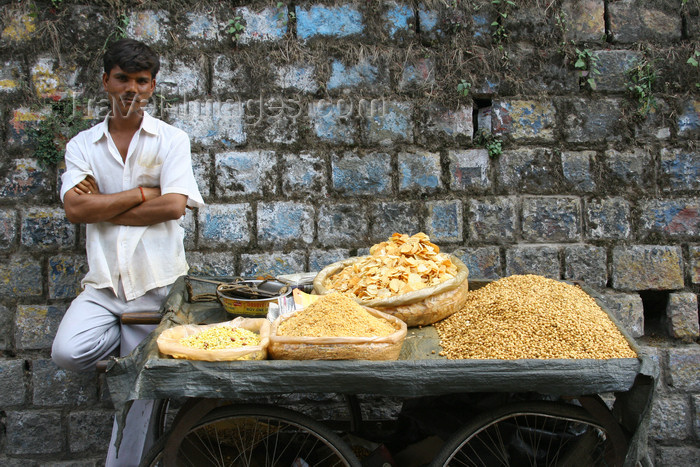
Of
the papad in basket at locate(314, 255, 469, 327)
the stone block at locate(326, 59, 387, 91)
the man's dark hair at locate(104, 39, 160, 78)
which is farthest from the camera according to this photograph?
the stone block at locate(326, 59, 387, 91)

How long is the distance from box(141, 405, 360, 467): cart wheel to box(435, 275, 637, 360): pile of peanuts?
2.11 feet

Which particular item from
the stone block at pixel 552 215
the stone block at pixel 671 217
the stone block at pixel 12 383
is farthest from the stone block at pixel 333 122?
the stone block at pixel 12 383

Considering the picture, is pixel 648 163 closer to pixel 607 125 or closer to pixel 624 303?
pixel 607 125

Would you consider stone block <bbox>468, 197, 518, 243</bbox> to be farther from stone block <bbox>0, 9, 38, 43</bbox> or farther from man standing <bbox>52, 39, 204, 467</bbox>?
stone block <bbox>0, 9, 38, 43</bbox>

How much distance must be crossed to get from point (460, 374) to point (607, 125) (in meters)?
2.38

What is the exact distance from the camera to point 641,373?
2207mm

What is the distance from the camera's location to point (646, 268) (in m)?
3.79

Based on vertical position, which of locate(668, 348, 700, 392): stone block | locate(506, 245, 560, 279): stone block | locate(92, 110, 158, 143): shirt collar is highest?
locate(92, 110, 158, 143): shirt collar

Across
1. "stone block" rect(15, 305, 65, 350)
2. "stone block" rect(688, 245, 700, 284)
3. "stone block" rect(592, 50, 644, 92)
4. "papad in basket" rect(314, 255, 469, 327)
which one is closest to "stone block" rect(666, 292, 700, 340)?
"stone block" rect(688, 245, 700, 284)

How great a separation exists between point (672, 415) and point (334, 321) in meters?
2.70

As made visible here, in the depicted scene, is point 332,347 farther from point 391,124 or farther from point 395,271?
point 391,124

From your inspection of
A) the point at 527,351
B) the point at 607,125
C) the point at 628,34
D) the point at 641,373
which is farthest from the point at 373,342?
the point at 628,34

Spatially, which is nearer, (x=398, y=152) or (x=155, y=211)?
(x=155, y=211)

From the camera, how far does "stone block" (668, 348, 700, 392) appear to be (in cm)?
376
